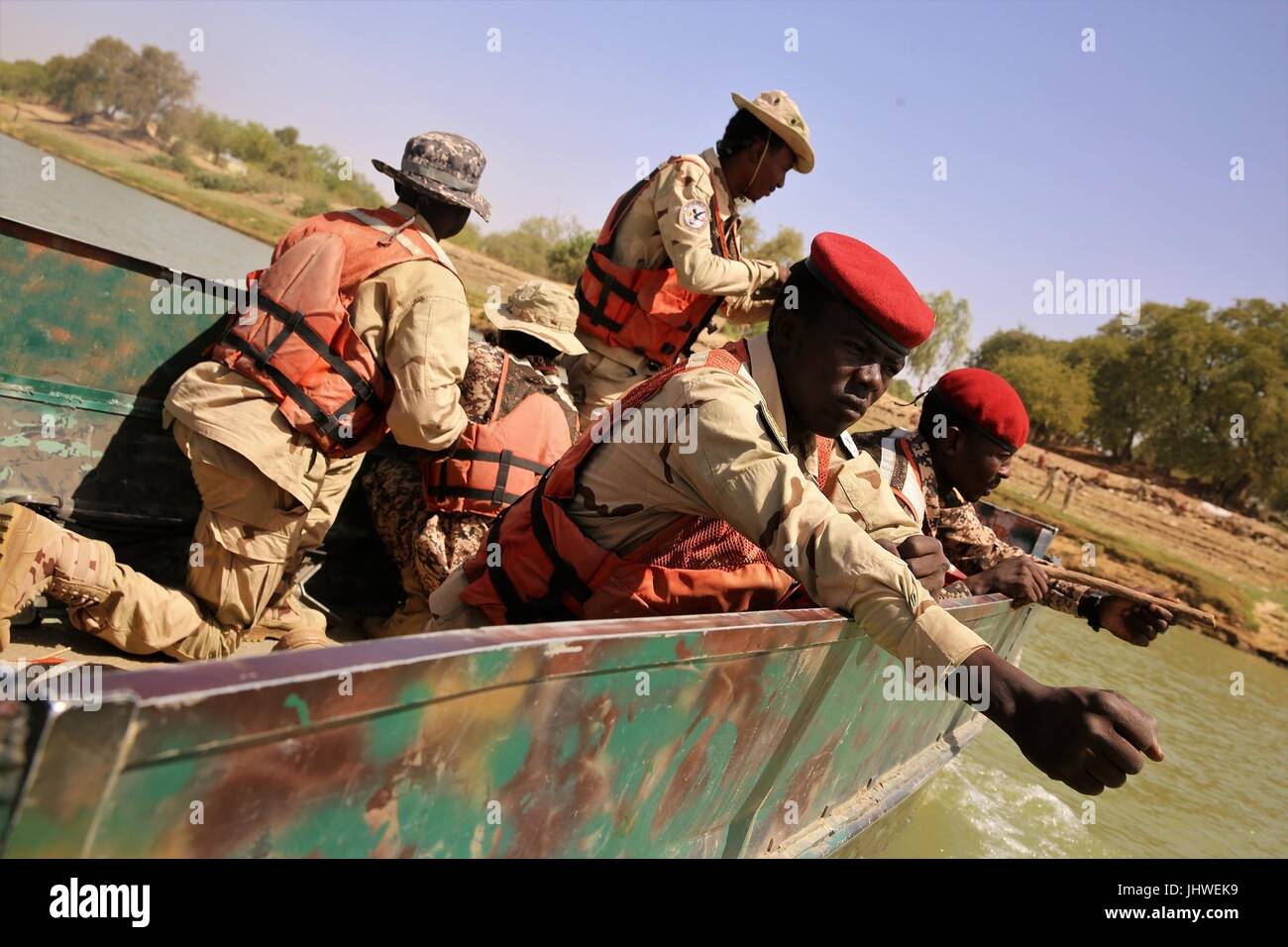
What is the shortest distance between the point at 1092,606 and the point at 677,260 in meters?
2.28

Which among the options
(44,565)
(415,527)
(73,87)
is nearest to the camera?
(44,565)

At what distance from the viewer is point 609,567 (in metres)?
2.07

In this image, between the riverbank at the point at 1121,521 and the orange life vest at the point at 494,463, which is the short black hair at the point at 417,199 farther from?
the riverbank at the point at 1121,521

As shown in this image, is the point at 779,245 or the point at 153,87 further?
the point at 153,87

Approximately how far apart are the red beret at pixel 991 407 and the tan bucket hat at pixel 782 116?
1215 mm

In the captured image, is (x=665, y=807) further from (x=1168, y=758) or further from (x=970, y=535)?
(x=1168, y=758)

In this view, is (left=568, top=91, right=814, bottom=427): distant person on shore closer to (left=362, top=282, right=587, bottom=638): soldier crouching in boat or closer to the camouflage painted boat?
(left=362, top=282, right=587, bottom=638): soldier crouching in boat

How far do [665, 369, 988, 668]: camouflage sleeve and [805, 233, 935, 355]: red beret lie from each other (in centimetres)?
48

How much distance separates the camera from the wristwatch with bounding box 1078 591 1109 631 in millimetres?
3822

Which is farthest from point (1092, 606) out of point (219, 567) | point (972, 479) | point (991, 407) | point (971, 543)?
point (219, 567)

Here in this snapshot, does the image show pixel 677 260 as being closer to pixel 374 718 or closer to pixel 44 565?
pixel 44 565

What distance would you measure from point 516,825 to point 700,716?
1.60 feet

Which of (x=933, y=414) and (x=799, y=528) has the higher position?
(x=933, y=414)
